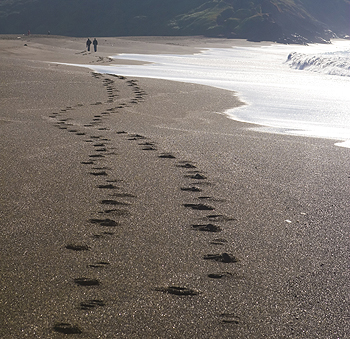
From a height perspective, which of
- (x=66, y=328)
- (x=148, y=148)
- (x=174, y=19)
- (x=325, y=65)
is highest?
(x=174, y=19)

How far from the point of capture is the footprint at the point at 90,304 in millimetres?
2346

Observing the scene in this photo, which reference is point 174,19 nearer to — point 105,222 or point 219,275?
point 105,222

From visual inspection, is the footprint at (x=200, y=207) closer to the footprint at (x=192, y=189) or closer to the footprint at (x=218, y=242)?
the footprint at (x=192, y=189)

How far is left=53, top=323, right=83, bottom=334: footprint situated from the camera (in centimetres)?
216

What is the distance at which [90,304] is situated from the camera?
2373 mm

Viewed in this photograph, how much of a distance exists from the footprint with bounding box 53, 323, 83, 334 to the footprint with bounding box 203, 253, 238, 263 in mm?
995

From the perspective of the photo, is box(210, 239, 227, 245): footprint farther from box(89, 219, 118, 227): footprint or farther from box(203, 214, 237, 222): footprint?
box(89, 219, 118, 227): footprint

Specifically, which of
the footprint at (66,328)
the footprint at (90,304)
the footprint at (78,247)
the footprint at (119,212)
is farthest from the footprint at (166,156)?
the footprint at (66,328)

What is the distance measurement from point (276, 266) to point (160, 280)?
735mm

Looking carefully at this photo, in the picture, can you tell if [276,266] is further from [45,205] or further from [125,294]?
[45,205]

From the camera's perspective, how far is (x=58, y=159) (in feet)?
16.0

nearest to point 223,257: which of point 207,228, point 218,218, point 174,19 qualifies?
point 207,228

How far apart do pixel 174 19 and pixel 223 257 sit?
92091mm

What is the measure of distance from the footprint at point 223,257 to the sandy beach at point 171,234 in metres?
0.01
